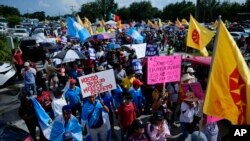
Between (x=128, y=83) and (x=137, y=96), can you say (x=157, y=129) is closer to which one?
(x=137, y=96)

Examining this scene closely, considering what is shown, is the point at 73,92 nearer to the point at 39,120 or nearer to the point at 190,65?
the point at 39,120

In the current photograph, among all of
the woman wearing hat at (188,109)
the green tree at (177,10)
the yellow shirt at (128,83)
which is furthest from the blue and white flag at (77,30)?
the green tree at (177,10)

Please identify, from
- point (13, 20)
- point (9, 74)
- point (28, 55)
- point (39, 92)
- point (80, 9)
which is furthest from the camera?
point (80, 9)

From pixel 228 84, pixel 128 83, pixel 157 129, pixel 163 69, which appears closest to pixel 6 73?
pixel 128 83

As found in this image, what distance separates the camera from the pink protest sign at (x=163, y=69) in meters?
7.86

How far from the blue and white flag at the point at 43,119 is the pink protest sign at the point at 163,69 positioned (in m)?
2.43

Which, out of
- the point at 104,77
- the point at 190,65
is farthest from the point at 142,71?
the point at 104,77

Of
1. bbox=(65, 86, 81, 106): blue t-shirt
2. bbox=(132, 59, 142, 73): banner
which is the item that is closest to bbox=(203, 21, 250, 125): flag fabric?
bbox=(65, 86, 81, 106): blue t-shirt

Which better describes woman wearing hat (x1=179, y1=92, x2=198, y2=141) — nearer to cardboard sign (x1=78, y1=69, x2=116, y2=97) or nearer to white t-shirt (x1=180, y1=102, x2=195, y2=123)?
white t-shirt (x1=180, y1=102, x2=195, y2=123)

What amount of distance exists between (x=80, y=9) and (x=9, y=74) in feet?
269

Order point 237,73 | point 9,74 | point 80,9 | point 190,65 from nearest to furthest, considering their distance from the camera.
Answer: point 237,73
point 190,65
point 9,74
point 80,9

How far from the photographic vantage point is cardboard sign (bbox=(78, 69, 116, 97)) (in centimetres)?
693

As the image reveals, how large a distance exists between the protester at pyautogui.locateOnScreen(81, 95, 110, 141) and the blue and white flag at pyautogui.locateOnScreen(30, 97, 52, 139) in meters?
0.91

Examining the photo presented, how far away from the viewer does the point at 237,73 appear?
171 inches
